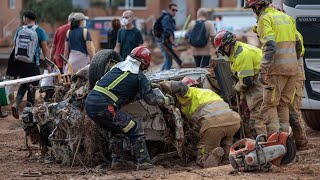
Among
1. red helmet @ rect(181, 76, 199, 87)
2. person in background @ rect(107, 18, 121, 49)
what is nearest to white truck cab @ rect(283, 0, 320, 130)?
red helmet @ rect(181, 76, 199, 87)

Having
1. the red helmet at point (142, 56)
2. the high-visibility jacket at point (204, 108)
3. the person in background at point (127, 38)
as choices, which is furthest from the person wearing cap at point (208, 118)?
the person in background at point (127, 38)

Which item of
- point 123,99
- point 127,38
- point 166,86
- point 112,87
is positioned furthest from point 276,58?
point 127,38

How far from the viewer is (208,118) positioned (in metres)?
10.2

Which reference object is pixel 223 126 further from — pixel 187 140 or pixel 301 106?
pixel 301 106

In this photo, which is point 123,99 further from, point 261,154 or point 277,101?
point 277,101

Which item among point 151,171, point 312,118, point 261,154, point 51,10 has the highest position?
point 261,154

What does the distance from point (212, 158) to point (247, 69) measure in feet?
4.19

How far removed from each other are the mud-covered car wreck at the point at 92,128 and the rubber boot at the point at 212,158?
0.32 meters

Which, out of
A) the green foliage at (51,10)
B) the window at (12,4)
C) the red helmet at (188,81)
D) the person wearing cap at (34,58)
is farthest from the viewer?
the window at (12,4)

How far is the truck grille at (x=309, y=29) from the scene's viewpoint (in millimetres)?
12188

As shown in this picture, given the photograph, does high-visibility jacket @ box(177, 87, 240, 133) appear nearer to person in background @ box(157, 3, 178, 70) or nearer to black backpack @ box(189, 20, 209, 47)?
black backpack @ box(189, 20, 209, 47)

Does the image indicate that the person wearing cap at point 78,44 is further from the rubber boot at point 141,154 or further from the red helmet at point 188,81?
the rubber boot at point 141,154

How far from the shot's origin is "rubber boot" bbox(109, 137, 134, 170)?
10133 millimetres

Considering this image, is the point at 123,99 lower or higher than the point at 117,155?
higher
